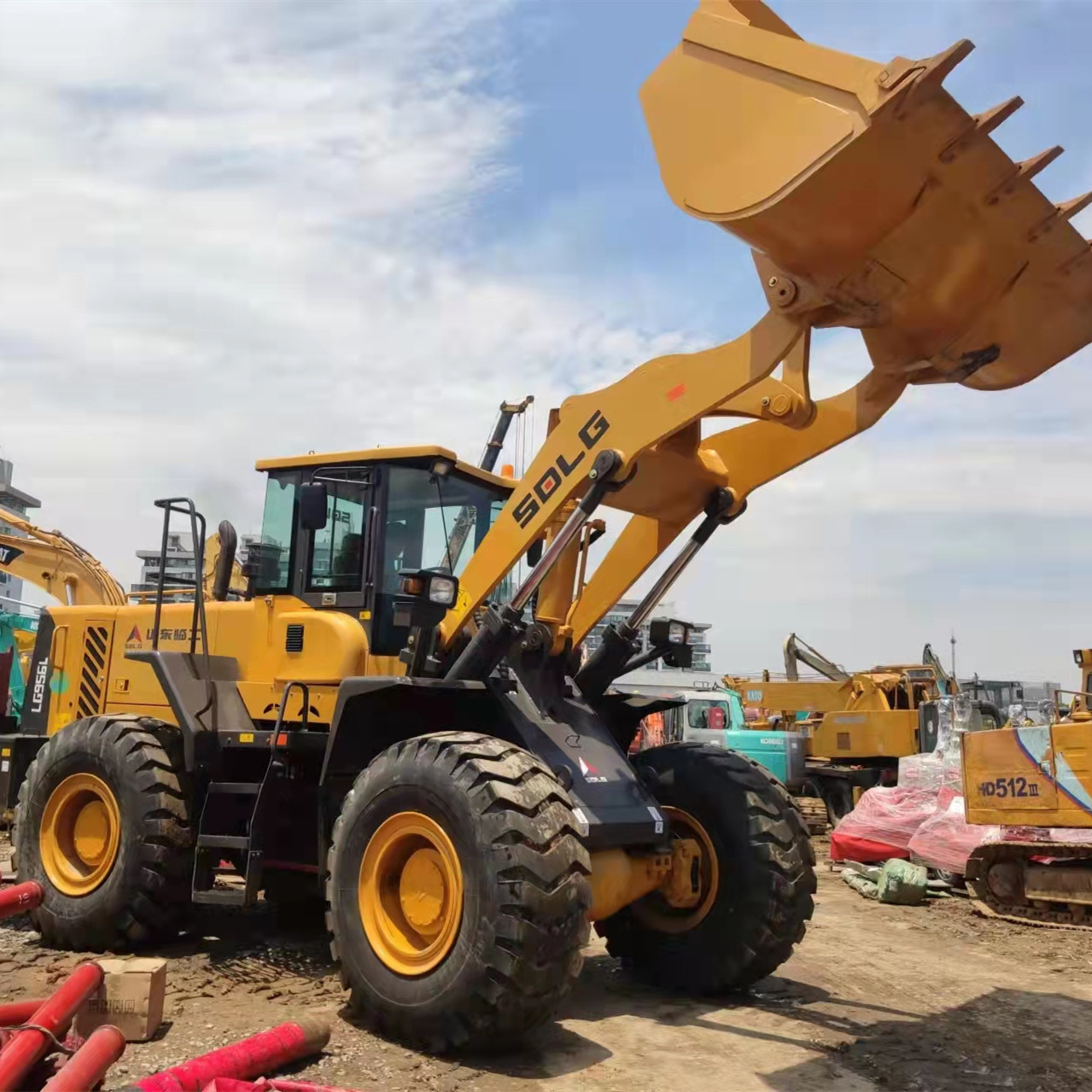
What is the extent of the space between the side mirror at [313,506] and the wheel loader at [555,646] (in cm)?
2

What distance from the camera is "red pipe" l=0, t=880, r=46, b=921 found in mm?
5699

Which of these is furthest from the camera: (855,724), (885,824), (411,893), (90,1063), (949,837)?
(855,724)

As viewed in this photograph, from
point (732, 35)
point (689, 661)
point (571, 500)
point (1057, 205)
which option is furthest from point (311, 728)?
point (1057, 205)

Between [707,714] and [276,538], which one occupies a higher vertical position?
[276,538]

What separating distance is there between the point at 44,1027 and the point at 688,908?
3569 mm

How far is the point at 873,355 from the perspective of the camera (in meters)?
5.52

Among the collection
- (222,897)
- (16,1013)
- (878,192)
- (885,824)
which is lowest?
(16,1013)

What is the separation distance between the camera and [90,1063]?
3.86m

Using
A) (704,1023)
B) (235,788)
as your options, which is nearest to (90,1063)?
(235,788)

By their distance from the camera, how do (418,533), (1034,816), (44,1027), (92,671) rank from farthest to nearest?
1. (1034,816)
2. (92,671)
3. (418,533)
4. (44,1027)

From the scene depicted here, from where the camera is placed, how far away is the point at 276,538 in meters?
7.21

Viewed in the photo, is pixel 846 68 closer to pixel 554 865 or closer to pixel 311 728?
pixel 554 865

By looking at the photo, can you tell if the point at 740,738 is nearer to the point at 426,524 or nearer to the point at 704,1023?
the point at 426,524

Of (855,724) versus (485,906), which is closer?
(485,906)
